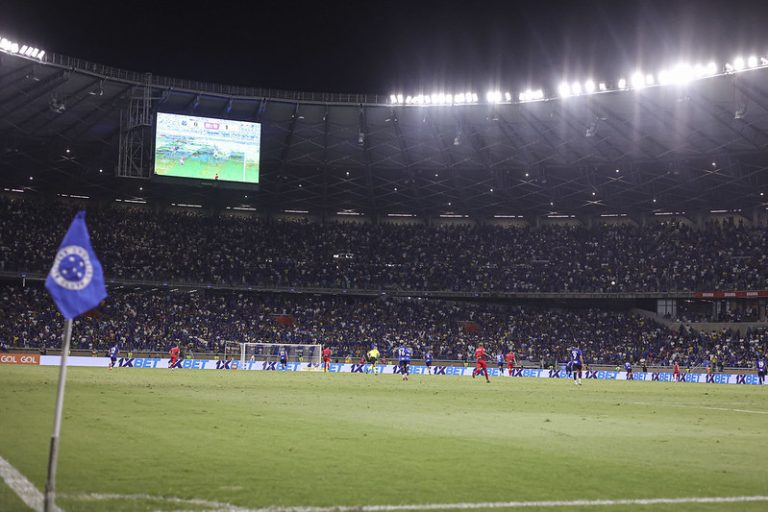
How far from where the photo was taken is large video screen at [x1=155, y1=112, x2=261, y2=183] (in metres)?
57.1

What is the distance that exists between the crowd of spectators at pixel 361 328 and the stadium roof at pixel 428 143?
11179mm

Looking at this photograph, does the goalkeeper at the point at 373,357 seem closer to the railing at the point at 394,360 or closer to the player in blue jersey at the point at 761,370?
the railing at the point at 394,360

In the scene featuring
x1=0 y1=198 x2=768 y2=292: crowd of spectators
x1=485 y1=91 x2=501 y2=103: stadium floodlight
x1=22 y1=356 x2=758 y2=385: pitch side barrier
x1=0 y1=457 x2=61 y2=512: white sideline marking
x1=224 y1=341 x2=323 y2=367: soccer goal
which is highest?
x1=485 y1=91 x2=501 y2=103: stadium floodlight

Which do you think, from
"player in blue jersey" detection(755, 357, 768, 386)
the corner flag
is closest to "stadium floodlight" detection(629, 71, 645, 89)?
"player in blue jersey" detection(755, 357, 768, 386)

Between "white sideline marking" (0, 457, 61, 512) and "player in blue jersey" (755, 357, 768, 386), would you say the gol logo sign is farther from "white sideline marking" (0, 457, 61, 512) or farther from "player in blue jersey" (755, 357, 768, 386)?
"player in blue jersey" (755, 357, 768, 386)

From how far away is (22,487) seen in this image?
29.1ft

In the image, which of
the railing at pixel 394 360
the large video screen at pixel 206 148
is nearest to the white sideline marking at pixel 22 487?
the railing at pixel 394 360

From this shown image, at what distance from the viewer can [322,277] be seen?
79688mm

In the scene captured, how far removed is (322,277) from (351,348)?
13.4 metres

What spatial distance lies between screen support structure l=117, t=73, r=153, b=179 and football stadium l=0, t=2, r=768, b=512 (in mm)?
335

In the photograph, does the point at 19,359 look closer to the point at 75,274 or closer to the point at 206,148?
the point at 206,148

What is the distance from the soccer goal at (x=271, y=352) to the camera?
2383 inches

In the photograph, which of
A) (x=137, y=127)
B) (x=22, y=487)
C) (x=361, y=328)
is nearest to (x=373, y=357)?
(x=137, y=127)

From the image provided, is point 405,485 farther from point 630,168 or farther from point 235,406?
point 630,168
